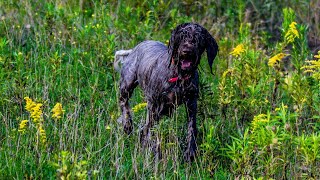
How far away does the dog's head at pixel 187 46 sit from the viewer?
6996 mm

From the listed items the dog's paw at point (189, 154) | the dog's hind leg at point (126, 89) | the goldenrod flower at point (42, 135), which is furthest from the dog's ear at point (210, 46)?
the goldenrod flower at point (42, 135)

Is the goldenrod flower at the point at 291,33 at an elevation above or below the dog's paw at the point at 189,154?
above

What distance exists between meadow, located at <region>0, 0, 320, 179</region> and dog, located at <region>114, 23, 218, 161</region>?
0.15 meters

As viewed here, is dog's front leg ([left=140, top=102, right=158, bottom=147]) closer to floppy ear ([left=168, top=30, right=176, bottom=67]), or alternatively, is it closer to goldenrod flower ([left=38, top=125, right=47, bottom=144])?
floppy ear ([left=168, top=30, right=176, bottom=67])

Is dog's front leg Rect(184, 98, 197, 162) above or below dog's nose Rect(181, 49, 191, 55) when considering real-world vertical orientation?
below

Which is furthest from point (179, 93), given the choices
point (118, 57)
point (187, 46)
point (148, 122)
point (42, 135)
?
point (118, 57)

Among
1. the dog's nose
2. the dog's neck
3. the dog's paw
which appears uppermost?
the dog's nose

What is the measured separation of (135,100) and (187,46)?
1898 millimetres

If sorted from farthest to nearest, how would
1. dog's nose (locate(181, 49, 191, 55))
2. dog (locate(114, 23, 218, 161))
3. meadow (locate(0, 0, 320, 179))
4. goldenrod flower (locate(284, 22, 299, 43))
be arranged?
goldenrod flower (locate(284, 22, 299, 43)) → dog (locate(114, 23, 218, 161)) → dog's nose (locate(181, 49, 191, 55)) → meadow (locate(0, 0, 320, 179))

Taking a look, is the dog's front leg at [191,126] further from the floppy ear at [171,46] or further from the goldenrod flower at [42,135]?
the goldenrod flower at [42,135]

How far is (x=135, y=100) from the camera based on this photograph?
8719 millimetres

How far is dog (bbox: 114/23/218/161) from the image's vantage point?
707cm

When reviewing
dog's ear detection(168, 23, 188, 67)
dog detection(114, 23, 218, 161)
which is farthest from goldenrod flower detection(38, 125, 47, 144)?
dog's ear detection(168, 23, 188, 67)

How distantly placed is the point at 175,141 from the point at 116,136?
560 mm
